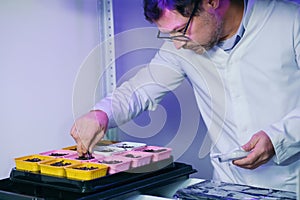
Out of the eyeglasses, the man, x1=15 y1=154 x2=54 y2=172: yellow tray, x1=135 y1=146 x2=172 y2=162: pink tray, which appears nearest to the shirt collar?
the man

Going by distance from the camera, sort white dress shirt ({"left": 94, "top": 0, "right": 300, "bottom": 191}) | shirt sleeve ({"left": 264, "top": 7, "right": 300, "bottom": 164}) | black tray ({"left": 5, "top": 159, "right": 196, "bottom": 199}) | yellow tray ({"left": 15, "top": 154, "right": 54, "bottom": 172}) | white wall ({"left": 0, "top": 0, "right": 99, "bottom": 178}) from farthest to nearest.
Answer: white wall ({"left": 0, "top": 0, "right": 99, "bottom": 178}) → white dress shirt ({"left": 94, "top": 0, "right": 300, "bottom": 191}) → shirt sleeve ({"left": 264, "top": 7, "right": 300, "bottom": 164}) → yellow tray ({"left": 15, "top": 154, "right": 54, "bottom": 172}) → black tray ({"left": 5, "top": 159, "right": 196, "bottom": 199})

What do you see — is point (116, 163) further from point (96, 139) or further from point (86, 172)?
point (96, 139)

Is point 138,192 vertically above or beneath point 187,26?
beneath

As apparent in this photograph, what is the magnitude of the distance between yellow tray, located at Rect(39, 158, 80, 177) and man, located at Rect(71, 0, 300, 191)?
0.11 meters

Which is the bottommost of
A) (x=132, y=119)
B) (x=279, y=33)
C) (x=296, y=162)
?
(x=296, y=162)

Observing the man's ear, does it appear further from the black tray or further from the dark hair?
the black tray

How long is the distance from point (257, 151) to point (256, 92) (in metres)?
0.24

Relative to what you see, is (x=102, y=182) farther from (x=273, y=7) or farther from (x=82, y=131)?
(x=273, y=7)

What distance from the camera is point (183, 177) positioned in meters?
1.29

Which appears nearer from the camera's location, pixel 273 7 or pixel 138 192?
pixel 138 192

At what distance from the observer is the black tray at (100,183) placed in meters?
1.08

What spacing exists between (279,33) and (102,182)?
2.27 ft

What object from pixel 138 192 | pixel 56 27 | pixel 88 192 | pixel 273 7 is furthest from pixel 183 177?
pixel 56 27

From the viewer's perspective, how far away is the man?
1408mm
